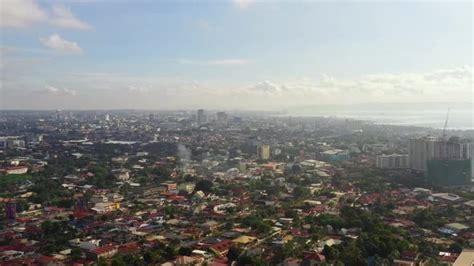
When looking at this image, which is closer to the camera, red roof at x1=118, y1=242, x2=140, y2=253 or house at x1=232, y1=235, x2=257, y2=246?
red roof at x1=118, y1=242, x2=140, y2=253

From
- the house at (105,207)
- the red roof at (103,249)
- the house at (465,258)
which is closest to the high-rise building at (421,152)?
the house at (465,258)

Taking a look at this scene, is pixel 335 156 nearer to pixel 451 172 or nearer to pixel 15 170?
pixel 451 172

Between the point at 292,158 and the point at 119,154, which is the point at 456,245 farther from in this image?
the point at 119,154

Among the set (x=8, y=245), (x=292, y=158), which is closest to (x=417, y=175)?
(x=292, y=158)

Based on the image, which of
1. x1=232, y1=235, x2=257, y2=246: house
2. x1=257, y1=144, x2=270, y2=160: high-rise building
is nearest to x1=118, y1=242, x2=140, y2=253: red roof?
x1=232, y1=235, x2=257, y2=246: house

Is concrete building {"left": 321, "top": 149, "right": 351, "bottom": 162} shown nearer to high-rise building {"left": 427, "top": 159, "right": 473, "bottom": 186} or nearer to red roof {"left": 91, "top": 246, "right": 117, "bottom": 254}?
high-rise building {"left": 427, "top": 159, "right": 473, "bottom": 186}

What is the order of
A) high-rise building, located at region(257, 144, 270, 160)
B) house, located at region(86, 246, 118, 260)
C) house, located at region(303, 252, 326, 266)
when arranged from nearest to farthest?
1. house, located at region(303, 252, 326, 266)
2. house, located at region(86, 246, 118, 260)
3. high-rise building, located at region(257, 144, 270, 160)

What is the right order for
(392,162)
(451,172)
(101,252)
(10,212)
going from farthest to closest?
(392,162) < (451,172) < (10,212) < (101,252)

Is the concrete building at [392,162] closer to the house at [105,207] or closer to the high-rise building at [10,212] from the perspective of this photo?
the house at [105,207]

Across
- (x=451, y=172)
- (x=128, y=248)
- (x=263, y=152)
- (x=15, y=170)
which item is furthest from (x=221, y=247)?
(x=263, y=152)
